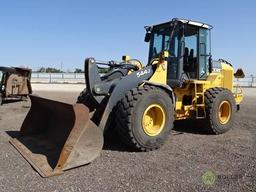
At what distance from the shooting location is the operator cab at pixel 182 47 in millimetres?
8047

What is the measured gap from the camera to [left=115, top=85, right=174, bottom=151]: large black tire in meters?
6.21

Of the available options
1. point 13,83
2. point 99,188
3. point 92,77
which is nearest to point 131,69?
point 92,77

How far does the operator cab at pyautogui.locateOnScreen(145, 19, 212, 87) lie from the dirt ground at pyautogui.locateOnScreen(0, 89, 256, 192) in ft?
5.04

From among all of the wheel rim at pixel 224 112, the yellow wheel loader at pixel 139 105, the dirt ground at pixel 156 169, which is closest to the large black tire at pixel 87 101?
the yellow wheel loader at pixel 139 105

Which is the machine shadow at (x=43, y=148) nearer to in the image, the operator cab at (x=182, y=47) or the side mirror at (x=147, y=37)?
the operator cab at (x=182, y=47)

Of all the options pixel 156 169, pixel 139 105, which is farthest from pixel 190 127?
pixel 156 169

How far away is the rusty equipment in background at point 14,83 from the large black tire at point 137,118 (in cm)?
920

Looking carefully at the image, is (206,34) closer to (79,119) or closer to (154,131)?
(154,131)

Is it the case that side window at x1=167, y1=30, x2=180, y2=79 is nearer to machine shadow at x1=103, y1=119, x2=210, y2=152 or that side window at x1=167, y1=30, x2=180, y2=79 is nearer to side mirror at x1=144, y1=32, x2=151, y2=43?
side mirror at x1=144, y1=32, x2=151, y2=43

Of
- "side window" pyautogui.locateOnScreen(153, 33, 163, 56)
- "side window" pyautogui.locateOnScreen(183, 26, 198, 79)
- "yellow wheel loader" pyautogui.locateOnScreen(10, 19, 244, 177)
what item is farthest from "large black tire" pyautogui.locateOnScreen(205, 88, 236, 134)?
"side window" pyautogui.locateOnScreen(153, 33, 163, 56)

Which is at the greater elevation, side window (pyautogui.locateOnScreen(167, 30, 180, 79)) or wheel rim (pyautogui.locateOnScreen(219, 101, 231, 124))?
side window (pyautogui.locateOnScreen(167, 30, 180, 79))

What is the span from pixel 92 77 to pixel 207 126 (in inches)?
123

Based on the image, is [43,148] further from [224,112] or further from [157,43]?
[224,112]

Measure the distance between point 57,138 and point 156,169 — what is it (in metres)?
2.22
